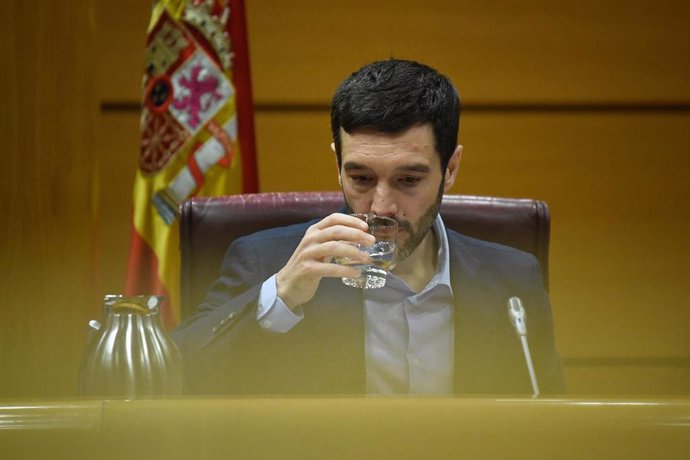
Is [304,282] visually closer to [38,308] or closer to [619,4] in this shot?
[38,308]

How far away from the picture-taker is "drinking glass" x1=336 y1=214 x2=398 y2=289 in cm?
127

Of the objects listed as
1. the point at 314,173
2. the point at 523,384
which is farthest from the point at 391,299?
the point at 314,173

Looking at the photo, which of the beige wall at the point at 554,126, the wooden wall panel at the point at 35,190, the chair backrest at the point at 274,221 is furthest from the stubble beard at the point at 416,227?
the beige wall at the point at 554,126

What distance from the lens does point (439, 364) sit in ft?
5.08

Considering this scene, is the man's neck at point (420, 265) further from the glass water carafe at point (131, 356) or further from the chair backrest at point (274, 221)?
the glass water carafe at point (131, 356)

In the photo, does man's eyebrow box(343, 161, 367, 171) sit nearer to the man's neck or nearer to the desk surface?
the man's neck

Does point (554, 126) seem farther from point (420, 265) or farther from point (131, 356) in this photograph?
point (131, 356)

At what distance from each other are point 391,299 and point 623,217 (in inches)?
58.7

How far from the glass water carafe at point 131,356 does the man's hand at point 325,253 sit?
0.30m

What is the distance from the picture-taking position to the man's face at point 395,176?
1473 mm

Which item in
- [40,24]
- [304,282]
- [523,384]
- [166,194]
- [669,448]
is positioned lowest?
[523,384]

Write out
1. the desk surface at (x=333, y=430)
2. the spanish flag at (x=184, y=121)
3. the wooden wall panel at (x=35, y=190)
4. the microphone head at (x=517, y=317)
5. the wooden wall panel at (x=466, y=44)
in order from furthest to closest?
1. the wooden wall panel at (x=466, y=44)
2. the spanish flag at (x=184, y=121)
3. the wooden wall panel at (x=35, y=190)
4. the microphone head at (x=517, y=317)
5. the desk surface at (x=333, y=430)

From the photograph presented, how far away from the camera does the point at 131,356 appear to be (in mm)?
984

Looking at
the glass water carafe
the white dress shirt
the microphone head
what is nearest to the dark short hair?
the white dress shirt
